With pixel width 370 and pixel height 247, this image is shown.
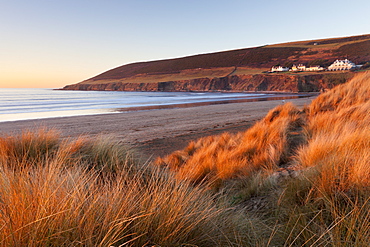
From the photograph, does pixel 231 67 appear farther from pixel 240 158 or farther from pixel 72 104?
pixel 240 158

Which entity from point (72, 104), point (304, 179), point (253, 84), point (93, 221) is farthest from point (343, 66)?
point (93, 221)

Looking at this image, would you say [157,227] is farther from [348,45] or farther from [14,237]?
[348,45]

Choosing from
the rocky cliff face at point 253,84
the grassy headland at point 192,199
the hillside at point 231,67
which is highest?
the hillside at point 231,67

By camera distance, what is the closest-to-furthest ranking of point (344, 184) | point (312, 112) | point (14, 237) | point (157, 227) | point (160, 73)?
point (14, 237) → point (157, 227) → point (344, 184) → point (312, 112) → point (160, 73)

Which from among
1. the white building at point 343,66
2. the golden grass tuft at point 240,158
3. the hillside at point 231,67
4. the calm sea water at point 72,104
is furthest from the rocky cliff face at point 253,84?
the golden grass tuft at point 240,158

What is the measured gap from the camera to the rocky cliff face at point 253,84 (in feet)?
190

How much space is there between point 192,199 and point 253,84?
238ft

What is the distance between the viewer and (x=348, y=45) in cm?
8406

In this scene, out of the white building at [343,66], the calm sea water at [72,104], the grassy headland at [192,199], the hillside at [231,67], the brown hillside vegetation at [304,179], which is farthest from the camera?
the hillside at [231,67]

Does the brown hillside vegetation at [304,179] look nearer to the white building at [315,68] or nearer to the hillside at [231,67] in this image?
the hillside at [231,67]

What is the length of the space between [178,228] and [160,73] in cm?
11031

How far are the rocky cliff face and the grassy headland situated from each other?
58.9 metres

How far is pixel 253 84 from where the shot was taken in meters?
71.1

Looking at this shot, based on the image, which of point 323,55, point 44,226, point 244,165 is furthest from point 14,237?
point 323,55
